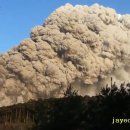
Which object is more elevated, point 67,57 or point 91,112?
point 67,57

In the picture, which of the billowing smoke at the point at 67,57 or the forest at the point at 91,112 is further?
the billowing smoke at the point at 67,57

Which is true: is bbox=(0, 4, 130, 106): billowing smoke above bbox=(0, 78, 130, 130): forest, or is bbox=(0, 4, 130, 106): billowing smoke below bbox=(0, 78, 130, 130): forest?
above

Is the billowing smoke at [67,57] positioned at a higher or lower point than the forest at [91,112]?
higher

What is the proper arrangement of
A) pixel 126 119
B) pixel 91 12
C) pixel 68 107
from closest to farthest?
pixel 126 119
pixel 68 107
pixel 91 12

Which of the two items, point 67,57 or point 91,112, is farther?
point 67,57

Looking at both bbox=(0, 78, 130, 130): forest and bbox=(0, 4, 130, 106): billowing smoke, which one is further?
bbox=(0, 4, 130, 106): billowing smoke

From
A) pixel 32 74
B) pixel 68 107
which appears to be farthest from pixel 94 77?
pixel 68 107

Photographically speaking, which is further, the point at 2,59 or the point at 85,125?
the point at 2,59

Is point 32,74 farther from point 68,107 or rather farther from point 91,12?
point 68,107
